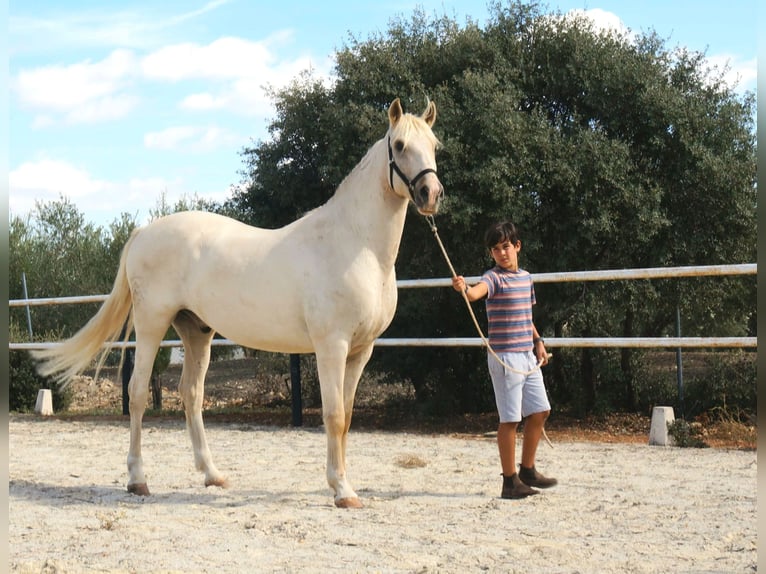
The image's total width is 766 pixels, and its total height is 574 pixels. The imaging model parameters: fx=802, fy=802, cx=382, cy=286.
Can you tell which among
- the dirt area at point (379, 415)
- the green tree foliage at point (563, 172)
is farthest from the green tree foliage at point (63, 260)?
the green tree foliage at point (563, 172)

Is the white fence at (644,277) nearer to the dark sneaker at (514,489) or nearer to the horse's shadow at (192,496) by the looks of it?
the horse's shadow at (192,496)

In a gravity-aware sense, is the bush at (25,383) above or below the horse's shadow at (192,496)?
above

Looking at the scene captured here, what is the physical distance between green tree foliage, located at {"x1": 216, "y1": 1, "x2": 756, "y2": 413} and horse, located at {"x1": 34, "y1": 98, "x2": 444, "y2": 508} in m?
2.99

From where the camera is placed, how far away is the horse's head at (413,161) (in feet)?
14.3

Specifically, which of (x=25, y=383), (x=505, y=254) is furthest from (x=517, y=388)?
(x=25, y=383)

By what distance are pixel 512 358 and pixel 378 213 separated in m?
1.19

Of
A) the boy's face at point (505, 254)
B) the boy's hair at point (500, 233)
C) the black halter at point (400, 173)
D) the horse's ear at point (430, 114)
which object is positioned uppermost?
the horse's ear at point (430, 114)

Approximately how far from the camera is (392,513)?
4.35 metres

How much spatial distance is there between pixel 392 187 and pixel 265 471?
2394 millimetres

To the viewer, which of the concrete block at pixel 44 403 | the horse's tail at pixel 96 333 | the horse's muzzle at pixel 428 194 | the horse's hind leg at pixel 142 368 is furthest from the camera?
the concrete block at pixel 44 403

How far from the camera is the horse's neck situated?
4785 millimetres

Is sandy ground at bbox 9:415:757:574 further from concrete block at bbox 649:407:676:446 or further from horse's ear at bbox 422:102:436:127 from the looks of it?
horse's ear at bbox 422:102:436:127

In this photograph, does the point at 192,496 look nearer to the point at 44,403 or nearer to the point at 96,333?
the point at 96,333

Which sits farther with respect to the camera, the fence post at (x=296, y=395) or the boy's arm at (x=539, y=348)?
the fence post at (x=296, y=395)
